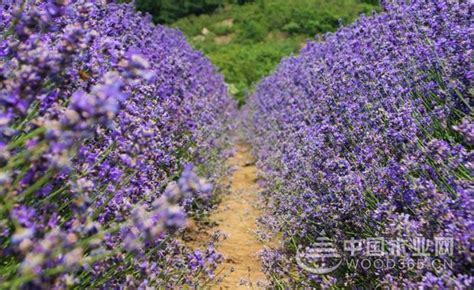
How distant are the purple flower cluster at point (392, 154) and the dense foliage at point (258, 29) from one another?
38.5ft

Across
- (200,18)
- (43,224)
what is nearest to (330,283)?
(43,224)

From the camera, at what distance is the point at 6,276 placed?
55.1 inches

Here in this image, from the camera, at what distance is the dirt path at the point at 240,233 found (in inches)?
120

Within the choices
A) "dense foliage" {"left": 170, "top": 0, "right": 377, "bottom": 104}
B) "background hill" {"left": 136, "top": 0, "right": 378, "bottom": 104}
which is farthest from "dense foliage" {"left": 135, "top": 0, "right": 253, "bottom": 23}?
"dense foliage" {"left": 170, "top": 0, "right": 377, "bottom": 104}

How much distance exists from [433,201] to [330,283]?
61 cm

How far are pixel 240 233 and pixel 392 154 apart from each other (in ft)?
6.54

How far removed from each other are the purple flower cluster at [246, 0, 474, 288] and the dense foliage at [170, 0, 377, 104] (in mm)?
11746

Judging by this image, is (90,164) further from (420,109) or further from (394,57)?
(394,57)

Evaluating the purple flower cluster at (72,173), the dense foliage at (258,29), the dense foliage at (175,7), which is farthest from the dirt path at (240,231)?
the dense foliage at (175,7)

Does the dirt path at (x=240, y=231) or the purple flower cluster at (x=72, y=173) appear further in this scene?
the dirt path at (x=240, y=231)

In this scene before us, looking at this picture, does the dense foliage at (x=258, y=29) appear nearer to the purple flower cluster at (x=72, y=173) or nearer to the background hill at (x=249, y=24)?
the background hill at (x=249, y=24)

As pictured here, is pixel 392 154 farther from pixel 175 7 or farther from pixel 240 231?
pixel 175 7

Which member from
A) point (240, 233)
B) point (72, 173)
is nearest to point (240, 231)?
point (240, 233)

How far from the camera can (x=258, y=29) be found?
20.5m
